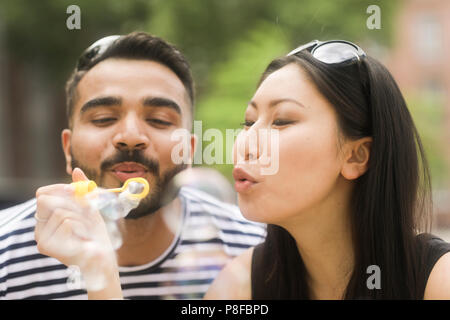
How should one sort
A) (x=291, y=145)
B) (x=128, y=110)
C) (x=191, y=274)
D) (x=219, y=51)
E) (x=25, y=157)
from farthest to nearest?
(x=25, y=157), (x=219, y=51), (x=191, y=274), (x=128, y=110), (x=291, y=145)

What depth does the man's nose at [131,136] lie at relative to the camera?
115 centimetres

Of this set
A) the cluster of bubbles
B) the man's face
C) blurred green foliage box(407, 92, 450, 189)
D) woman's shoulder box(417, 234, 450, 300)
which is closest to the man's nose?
the man's face

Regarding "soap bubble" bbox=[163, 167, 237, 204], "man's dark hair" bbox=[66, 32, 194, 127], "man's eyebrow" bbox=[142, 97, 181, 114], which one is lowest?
"soap bubble" bbox=[163, 167, 237, 204]

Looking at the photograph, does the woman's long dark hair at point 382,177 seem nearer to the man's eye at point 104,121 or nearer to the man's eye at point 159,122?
the man's eye at point 159,122

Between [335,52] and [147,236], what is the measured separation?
0.63 metres

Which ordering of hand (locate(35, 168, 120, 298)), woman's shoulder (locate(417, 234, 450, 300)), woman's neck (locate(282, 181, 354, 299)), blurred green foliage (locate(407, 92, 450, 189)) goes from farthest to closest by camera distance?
blurred green foliage (locate(407, 92, 450, 189)) → woman's neck (locate(282, 181, 354, 299)) → woman's shoulder (locate(417, 234, 450, 300)) → hand (locate(35, 168, 120, 298))

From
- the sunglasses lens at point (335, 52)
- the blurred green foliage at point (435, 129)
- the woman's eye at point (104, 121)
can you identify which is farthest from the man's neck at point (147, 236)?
the blurred green foliage at point (435, 129)

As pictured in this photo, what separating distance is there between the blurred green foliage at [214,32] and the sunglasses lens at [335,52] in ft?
0.32

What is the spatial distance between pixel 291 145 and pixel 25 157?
11.8ft

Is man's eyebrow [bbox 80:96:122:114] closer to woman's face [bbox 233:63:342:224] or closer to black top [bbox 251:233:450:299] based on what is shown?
woman's face [bbox 233:63:342:224]

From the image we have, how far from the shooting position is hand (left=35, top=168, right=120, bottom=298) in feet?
3.06

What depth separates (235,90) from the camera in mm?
1896

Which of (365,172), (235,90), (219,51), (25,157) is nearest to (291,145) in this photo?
(365,172)

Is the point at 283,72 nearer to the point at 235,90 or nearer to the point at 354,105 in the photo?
the point at 354,105
